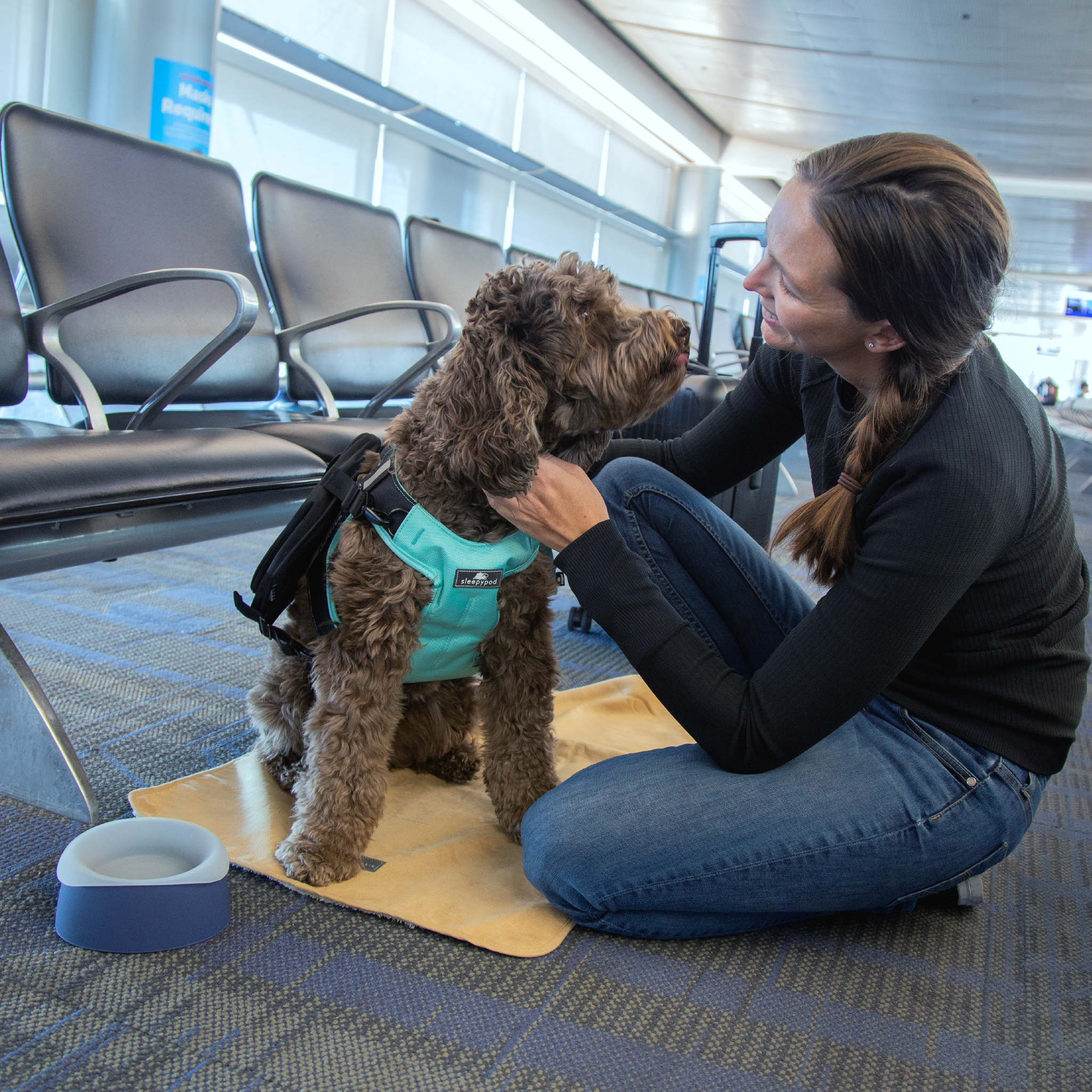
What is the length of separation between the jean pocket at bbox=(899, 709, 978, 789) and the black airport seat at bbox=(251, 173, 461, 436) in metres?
1.76

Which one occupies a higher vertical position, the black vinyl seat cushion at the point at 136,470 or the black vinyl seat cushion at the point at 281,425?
the black vinyl seat cushion at the point at 281,425

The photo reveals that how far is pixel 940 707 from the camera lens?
4.19 ft

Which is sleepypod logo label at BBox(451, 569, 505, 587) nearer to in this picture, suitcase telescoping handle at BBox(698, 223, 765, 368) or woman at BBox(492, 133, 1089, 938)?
woman at BBox(492, 133, 1089, 938)

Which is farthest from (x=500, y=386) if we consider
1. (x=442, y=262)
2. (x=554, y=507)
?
(x=442, y=262)

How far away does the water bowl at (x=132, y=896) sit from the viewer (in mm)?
1106

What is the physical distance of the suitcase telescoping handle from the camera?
317 centimetres

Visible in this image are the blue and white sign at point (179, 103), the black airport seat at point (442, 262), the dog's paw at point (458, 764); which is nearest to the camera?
the dog's paw at point (458, 764)

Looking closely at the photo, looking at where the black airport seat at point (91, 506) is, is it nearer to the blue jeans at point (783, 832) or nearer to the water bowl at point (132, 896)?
the water bowl at point (132, 896)

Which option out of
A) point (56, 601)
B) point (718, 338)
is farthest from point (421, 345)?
point (718, 338)

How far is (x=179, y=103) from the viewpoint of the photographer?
3.96 metres

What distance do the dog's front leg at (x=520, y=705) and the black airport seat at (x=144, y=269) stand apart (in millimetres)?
675

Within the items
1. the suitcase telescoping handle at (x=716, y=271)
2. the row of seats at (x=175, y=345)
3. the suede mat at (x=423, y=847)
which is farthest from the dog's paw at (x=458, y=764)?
the suitcase telescoping handle at (x=716, y=271)

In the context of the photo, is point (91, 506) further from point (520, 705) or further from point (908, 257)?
point (908, 257)

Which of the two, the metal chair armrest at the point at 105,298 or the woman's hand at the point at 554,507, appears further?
the metal chair armrest at the point at 105,298
